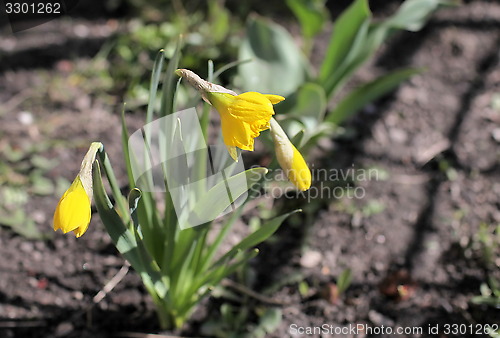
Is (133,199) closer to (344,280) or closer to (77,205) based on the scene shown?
(77,205)

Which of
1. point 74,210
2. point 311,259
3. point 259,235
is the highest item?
point 74,210

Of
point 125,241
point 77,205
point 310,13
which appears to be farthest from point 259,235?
point 310,13

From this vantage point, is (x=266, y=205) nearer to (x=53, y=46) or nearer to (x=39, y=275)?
(x=39, y=275)

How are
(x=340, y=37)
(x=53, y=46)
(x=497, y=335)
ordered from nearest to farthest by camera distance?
1. (x=497, y=335)
2. (x=340, y=37)
3. (x=53, y=46)

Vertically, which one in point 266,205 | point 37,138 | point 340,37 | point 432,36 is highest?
point 340,37

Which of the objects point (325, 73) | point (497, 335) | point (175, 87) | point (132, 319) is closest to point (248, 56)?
point (325, 73)

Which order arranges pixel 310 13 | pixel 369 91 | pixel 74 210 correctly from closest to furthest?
pixel 74 210 → pixel 369 91 → pixel 310 13
